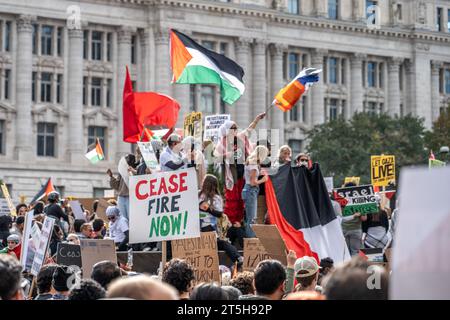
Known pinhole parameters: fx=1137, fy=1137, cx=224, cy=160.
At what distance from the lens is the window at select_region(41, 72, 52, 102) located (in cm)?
6178

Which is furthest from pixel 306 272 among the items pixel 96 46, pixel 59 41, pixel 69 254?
pixel 96 46

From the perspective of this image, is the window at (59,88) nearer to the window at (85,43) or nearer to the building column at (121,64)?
the window at (85,43)

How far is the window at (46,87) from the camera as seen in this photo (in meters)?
61.8

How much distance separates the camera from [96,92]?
63875mm

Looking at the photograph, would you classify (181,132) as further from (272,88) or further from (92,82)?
(272,88)

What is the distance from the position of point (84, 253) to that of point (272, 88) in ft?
186

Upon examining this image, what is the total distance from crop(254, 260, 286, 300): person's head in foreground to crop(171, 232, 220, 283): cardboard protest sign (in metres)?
4.44

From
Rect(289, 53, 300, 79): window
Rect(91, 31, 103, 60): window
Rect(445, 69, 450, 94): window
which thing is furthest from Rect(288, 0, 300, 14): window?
Rect(91, 31, 103, 60): window

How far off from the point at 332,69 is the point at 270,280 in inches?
Answer: 2614

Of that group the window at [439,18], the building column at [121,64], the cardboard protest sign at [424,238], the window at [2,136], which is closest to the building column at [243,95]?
the building column at [121,64]

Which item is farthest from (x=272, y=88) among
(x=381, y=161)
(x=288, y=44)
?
(x=381, y=161)

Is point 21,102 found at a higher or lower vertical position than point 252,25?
lower

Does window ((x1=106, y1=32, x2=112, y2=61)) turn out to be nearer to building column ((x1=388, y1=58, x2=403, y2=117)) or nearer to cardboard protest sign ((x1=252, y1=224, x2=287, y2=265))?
building column ((x1=388, y1=58, x2=403, y2=117))
